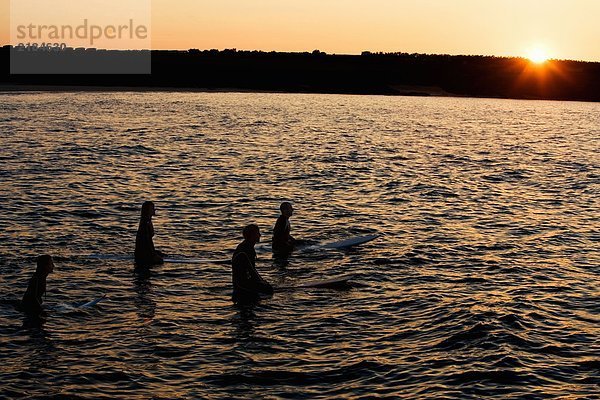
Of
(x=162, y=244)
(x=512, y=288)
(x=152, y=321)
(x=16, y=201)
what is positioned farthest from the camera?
(x=16, y=201)

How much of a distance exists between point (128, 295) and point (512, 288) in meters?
11.4

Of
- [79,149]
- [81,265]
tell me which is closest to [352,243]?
[81,265]

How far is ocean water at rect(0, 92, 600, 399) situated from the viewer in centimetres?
1742

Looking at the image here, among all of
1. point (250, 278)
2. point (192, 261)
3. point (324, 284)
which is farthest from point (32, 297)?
point (324, 284)

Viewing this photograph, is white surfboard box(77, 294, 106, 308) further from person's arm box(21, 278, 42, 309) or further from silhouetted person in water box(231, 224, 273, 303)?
silhouetted person in water box(231, 224, 273, 303)

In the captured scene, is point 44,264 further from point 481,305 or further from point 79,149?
point 79,149

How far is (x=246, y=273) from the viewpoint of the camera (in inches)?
874

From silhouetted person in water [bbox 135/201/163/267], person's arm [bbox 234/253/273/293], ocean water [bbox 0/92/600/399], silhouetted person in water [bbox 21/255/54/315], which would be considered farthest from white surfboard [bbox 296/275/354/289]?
silhouetted person in water [bbox 21/255/54/315]

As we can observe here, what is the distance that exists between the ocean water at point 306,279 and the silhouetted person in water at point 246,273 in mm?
395

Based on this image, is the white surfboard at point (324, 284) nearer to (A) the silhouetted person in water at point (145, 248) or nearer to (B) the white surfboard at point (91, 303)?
(A) the silhouetted person in water at point (145, 248)

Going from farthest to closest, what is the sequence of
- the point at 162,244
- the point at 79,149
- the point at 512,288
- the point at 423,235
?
the point at 79,149, the point at 423,235, the point at 162,244, the point at 512,288

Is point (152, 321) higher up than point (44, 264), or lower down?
lower down

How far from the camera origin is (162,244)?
29969 mm

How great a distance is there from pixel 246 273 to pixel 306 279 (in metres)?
3.31
